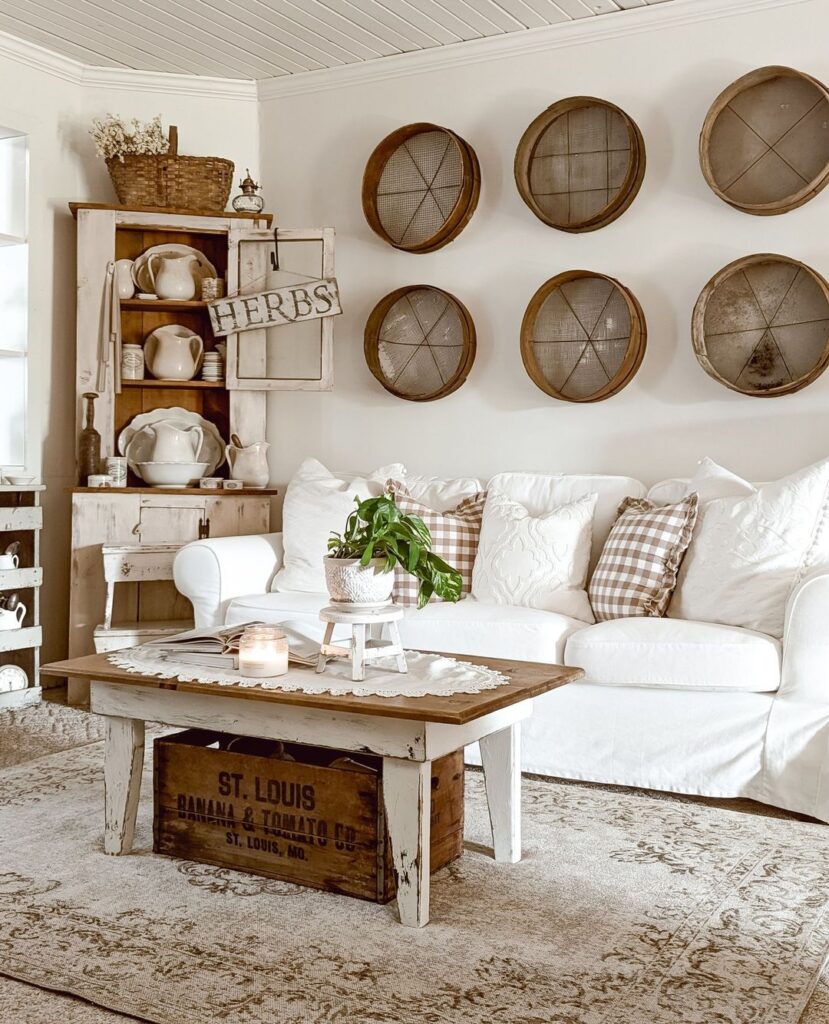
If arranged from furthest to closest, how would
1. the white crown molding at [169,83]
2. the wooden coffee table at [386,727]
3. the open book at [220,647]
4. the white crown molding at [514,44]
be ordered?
1. the white crown molding at [169,83]
2. the white crown molding at [514,44]
3. the open book at [220,647]
4. the wooden coffee table at [386,727]

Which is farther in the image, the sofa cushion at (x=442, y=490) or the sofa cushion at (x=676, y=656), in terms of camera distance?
the sofa cushion at (x=442, y=490)

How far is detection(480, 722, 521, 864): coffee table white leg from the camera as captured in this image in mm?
2494

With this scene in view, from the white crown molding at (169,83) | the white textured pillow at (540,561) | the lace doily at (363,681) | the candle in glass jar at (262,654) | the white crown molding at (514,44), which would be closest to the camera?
the lace doily at (363,681)

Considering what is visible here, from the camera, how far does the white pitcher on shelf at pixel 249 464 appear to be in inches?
179

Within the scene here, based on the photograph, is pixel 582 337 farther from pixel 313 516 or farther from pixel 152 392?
pixel 152 392

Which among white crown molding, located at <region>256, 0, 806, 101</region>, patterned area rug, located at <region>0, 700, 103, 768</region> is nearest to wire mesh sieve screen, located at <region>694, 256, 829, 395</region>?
white crown molding, located at <region>256, 0, 806, 101</region>

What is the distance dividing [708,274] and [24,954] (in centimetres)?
304

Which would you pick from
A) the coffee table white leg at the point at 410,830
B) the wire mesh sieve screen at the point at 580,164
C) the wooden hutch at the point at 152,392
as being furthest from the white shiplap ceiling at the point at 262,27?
the coffee table white leg at the point at 410,830

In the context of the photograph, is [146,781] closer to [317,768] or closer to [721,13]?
[317,768]

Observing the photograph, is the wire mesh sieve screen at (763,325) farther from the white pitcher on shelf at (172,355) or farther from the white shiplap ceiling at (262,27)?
the white pitcher on shelf at (172,355)

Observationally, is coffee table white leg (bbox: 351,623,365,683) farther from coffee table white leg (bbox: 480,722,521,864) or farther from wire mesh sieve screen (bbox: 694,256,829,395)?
wire mesh sieve screen (bbox: 694,256,829,395)

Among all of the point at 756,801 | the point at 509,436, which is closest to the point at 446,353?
the point at 509,436

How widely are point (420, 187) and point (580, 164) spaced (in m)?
0.65

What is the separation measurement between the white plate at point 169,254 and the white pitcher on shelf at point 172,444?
23.1 inches
